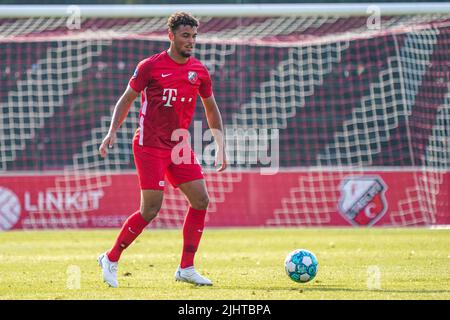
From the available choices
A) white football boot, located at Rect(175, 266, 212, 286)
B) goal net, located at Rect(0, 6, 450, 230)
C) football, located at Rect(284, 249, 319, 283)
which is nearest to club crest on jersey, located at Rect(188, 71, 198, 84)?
white football boot, located at Rect(175, 266, 212, 286)

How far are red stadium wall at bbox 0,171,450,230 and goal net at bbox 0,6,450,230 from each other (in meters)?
0.03

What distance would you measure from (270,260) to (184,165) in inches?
110

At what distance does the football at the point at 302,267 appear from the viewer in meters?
8.55

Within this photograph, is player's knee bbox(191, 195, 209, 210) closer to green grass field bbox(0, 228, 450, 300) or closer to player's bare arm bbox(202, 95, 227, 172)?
player's bare arm bbox(202, 95, 227, 172)

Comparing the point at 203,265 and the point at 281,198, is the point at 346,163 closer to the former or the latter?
the point at 281,198

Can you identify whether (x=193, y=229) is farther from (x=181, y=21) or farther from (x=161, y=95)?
(x=181, y=21)

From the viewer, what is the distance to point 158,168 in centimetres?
867

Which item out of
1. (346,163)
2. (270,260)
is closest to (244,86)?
(346,163)

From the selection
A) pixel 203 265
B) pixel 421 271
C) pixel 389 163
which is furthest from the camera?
pixel 389 163

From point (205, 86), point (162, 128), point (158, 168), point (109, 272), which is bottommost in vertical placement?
point (109, 272)

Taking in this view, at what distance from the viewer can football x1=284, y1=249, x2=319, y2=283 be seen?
8.55 metres

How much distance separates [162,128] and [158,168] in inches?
14.4

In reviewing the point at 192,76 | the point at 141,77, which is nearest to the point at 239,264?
the point at 192,76

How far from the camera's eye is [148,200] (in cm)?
866
